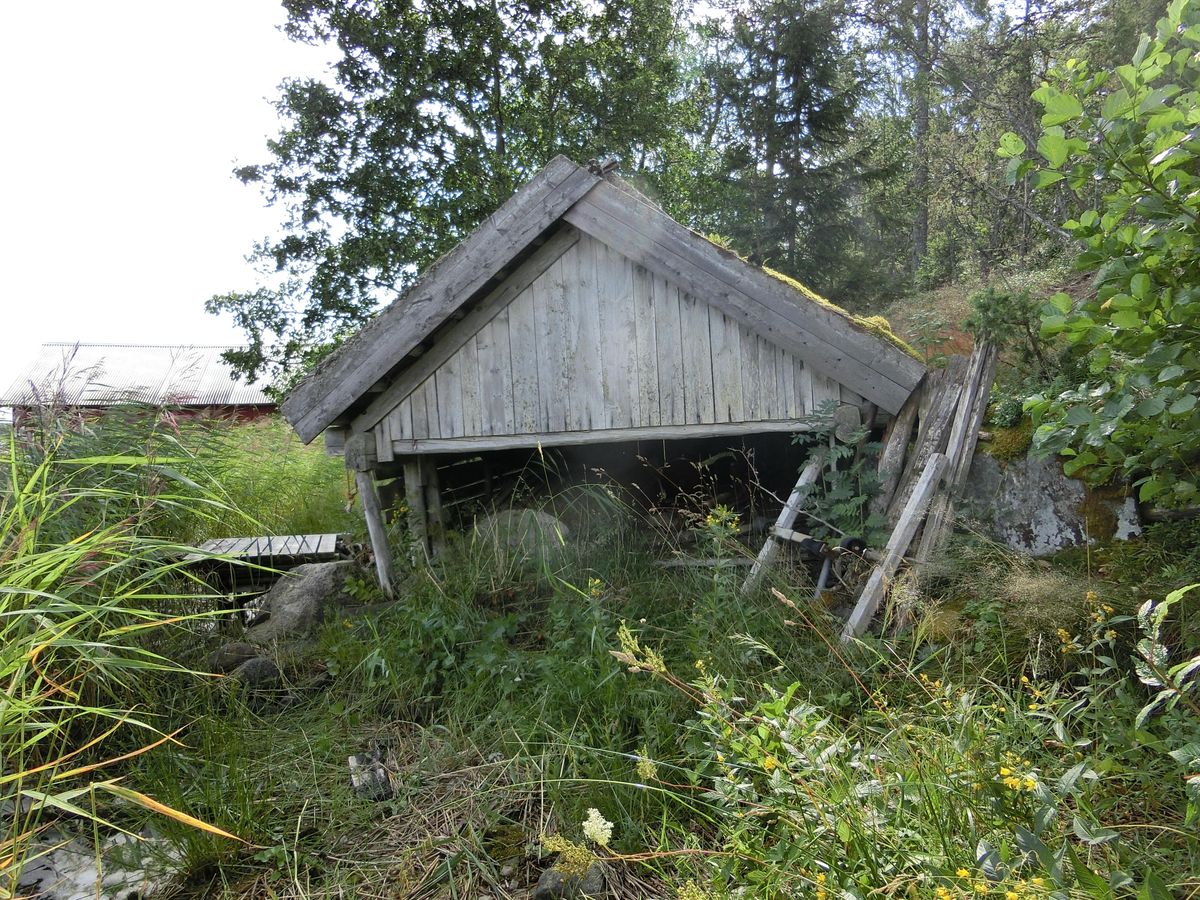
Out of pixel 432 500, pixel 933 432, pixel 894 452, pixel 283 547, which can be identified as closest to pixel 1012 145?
pixel 933 432

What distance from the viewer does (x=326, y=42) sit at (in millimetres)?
13766

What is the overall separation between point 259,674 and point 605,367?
302 centimetres

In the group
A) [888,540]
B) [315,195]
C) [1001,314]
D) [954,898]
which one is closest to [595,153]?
[315,195]

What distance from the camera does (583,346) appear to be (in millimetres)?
5195

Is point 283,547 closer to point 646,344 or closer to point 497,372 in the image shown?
point 497,372

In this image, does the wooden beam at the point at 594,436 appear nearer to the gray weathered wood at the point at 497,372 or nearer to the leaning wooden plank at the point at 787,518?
the gray weathered wood at the point at 497,372

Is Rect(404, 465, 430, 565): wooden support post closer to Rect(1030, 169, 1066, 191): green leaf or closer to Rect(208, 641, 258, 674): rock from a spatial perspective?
Rect(208, 641, 258, 674): rock

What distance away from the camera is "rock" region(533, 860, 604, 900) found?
103 inches

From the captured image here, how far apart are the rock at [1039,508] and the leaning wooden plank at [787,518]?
960 mm

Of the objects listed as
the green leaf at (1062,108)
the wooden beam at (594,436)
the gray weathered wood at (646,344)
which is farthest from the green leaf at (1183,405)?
the gray weathered wood at (646,344)

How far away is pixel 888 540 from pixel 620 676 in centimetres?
188

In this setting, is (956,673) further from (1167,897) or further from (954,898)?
(1167,897)

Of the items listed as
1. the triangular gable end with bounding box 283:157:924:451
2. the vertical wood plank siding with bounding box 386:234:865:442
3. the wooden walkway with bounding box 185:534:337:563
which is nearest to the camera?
the triangular gable end with bounding box 283:157:924:451

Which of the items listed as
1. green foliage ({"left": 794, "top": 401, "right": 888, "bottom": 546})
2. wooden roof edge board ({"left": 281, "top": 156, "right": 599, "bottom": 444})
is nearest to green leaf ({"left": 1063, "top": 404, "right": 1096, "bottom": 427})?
green foliage ({"left": 794, "top": 401, "right": 888, "bottom": 546})
